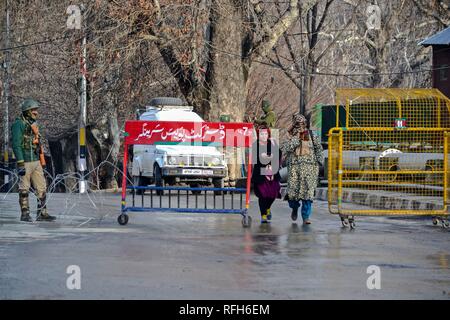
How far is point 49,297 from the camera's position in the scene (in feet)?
34.1

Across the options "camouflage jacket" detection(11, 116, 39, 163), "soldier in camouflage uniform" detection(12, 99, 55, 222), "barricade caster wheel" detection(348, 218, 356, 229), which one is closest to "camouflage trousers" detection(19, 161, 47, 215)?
"soldier in camouflage uniform" detection(12, 99, 55, 222)

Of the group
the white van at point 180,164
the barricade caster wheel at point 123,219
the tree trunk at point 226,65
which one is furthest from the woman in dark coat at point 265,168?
the tree trunk at point 226,65

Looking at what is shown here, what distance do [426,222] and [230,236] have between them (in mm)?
4498

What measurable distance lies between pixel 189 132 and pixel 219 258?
5246 millimetres

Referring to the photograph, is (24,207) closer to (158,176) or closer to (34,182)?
(34,182)

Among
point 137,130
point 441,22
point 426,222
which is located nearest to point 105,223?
point 137,130

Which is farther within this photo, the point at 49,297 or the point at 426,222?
the point at 426,222

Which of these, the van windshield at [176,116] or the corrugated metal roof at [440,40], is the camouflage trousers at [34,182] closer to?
the van windshield at [176,116]

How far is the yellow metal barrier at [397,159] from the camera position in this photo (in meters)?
18.8

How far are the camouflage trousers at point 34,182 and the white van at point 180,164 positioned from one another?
34.0 feet

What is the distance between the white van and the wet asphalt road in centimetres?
881

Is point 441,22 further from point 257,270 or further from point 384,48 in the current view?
point 257,270

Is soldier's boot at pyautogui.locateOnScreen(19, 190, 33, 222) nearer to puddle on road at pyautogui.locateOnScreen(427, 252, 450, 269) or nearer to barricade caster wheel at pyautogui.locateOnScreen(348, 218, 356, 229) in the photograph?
barricade caster wheel at pyautogui.locateOnScreen(348, 218, 356, 229)

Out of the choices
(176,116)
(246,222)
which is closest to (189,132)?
(246,222)
